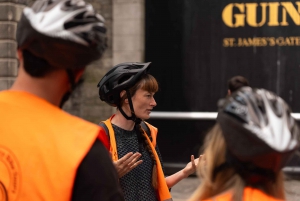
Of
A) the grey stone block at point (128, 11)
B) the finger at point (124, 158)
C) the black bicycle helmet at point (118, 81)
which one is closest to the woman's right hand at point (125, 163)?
the finger at point (124, 158)

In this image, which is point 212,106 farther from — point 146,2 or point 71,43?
point 71,43

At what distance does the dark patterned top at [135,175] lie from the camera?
3658 millimetres

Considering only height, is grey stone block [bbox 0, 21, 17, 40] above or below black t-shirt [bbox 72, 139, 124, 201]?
above

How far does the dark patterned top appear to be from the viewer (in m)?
3.66

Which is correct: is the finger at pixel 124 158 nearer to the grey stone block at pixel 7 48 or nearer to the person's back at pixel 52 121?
the person's back at pixel 52 121

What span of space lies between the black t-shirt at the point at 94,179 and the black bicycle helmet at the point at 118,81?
6.93 feet

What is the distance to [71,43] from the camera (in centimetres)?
188

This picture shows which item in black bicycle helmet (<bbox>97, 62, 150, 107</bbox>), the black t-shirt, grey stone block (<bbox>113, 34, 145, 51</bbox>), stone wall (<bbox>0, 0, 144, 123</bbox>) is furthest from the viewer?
grey stone block (<bbox>113, 34, 145, 51</bbox>)

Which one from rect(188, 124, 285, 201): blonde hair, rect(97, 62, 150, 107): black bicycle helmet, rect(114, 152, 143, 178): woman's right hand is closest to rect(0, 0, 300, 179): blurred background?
rect(97, 62, 150, 107): black bicycle helmet

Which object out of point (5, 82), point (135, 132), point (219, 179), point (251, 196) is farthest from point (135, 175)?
point (5, 82)

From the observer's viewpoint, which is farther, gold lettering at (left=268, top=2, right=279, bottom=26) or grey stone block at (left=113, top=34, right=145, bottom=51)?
grey stone block at (left=113, top=34, right=145, bottom=51)

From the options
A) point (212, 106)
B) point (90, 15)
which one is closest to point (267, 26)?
point (212, 106)

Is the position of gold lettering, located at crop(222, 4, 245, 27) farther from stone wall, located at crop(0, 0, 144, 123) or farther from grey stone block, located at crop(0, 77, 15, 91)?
grey stone block, located at crop(0, 77, 15, 91)

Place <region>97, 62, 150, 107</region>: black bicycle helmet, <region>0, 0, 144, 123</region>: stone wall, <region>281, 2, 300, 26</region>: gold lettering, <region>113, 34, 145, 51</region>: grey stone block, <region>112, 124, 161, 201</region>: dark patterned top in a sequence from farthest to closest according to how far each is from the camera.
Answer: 1. <region>113, 34, 145, 51</region>: grey stone block
2. <region>0, 0, 144, 123</region>: stone wall
3. <region>281, 2, 300, 26</region>: gold lettering
4. <region>97, 62, 150, 107</region>: black bicycle helmet
5. <region>112, 124, 161, 201</region>: dark patterned top
